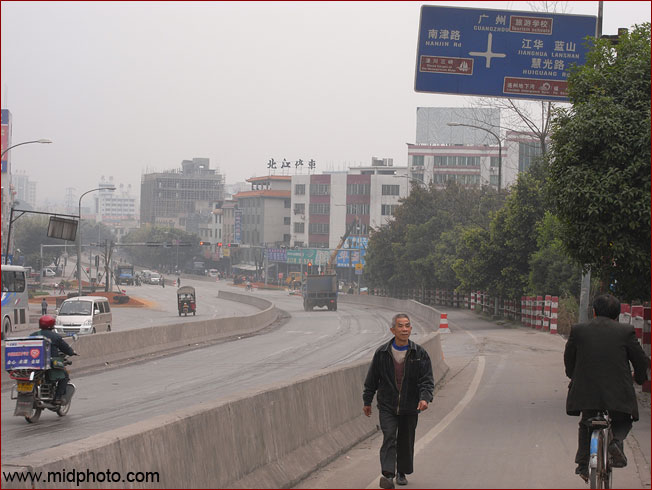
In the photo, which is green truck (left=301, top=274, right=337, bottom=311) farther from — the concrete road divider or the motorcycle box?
the concrete road divider

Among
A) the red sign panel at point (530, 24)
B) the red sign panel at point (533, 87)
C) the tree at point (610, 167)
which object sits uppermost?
the red sign panel at point (530, 24)

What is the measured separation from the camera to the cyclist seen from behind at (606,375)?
7852 millimetres

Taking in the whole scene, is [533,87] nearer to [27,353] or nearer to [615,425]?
[27,353]

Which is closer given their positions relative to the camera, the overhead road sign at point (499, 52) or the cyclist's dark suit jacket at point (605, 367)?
the cyclist's dark suit jacket at point (605, 367)

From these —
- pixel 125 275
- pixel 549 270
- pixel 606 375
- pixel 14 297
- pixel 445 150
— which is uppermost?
pixel 445 150

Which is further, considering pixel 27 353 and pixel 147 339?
pixel 147 339

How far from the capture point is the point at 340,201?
491 feet

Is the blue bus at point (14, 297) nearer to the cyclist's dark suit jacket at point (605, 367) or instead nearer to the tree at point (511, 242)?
the tree at point (511, 242)

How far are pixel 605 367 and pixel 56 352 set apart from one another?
1083 cm

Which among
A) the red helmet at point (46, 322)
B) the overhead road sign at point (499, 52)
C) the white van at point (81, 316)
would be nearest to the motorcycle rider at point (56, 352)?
the red helmet at point (46, 322)

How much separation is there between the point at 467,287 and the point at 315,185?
→ 106 meters

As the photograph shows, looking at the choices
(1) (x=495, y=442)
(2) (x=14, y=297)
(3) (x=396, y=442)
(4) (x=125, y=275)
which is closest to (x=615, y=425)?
(3) (x=396, y=442)

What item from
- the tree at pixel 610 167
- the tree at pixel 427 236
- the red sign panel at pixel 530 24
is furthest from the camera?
the tree at pixel 427 236

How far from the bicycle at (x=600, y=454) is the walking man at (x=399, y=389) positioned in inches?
62.7
